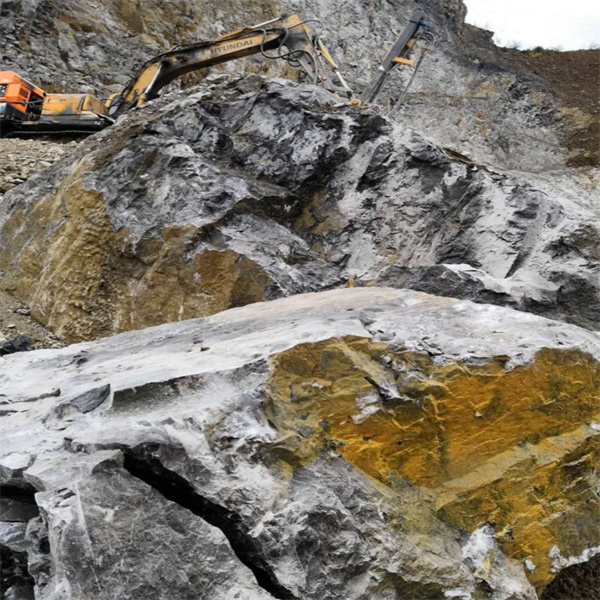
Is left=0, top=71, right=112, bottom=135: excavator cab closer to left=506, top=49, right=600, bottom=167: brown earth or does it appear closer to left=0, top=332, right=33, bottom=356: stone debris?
left=0, top=332, right=33, bottom=356: stone debris

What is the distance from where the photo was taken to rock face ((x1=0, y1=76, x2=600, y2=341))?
17.0 feet

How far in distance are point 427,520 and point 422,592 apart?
0.86 ft

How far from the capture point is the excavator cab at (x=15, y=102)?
10.4 m

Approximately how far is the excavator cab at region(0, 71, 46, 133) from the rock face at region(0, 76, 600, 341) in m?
4.79

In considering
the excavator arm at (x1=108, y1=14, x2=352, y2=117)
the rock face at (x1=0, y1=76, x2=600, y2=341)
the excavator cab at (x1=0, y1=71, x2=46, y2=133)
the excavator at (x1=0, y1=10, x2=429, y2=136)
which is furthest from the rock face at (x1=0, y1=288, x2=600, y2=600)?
the excavator cab at (x1=0, y1=71, x2=46, y2=133)

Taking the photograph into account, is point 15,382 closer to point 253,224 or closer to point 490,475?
point 490,475

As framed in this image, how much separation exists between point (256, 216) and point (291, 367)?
3.21 metres

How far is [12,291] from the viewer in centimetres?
625

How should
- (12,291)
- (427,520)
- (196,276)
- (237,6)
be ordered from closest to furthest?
(427,520)
(196,276)
(12,291)
(237,6)

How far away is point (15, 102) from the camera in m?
10.4

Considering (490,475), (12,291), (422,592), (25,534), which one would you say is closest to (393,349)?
(490,475)

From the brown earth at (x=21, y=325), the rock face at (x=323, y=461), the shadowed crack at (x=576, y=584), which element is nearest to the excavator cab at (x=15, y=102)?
the brown earth at (x=21, y=325)

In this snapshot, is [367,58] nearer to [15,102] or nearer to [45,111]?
[45,111]

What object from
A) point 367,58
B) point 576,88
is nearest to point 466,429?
point 367,58
